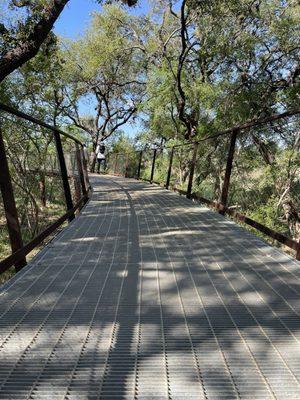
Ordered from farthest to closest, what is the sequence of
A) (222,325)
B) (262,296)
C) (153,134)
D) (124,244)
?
(153,134) < (124,244) < (262,296) < (222,325)

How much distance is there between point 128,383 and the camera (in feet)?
5.02

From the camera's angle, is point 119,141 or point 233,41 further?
point 119,141

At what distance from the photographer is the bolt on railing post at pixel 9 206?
2.67 m

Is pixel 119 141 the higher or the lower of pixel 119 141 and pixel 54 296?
the higher

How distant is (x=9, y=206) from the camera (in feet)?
9.24

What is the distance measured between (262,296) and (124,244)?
1.59 meters

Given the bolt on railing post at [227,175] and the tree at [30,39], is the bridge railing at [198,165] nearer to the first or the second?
the bolt on railing post at [227,175]

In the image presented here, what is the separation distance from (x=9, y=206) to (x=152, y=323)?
4.69 feet

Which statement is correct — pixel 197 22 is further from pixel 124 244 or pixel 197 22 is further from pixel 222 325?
pixel 222 325

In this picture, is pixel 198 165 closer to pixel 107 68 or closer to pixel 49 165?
pixel 49 165

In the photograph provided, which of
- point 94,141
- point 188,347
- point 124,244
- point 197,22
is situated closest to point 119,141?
Result: point 94,141

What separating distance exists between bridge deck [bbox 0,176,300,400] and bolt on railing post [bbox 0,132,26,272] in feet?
0.69

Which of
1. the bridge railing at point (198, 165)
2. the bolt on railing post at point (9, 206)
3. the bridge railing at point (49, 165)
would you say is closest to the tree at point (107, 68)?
the bridge railing at point (198, 165)

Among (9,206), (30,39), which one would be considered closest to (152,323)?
(9,206)
